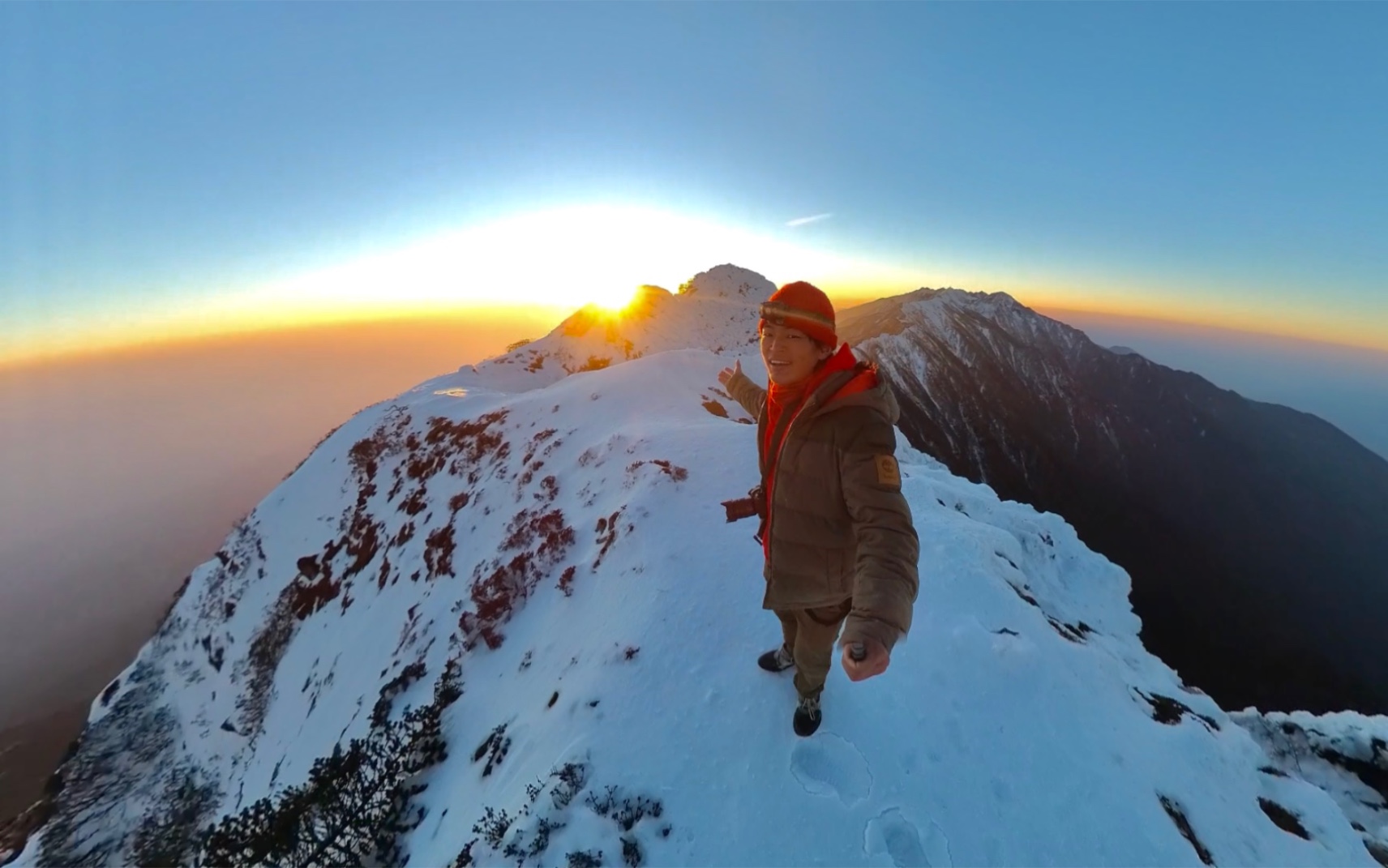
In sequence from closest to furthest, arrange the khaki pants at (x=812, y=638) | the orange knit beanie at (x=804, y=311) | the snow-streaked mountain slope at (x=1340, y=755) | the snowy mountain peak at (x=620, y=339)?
the orange knit beanie at (x=804, y=311), the khaki pants at (x=812, y=638), the snow-streaked mountain slope at (x=1340, y=755), the snowy mountain peak at (x=620, y=339)

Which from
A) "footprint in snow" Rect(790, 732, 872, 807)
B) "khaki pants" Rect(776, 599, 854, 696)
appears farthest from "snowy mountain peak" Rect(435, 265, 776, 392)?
"footprint in snow" Rect(790, 732, 872, 807)

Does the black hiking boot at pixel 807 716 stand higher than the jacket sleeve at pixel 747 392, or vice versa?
the jacket sleeve at pixel 747 392

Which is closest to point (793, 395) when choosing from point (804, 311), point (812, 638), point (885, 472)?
point (804, 311)


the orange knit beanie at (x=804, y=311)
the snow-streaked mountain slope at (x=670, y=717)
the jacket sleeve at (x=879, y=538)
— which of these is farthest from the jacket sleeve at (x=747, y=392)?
the snow-streaked mountain slope at (x=670, y=717)

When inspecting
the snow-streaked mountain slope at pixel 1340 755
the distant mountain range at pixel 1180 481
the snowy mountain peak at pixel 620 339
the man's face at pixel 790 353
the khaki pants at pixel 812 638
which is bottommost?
the distant mountain range at pixel 1180 481

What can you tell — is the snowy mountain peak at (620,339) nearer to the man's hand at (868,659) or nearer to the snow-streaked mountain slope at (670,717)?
the snow-streaked mountain slope at (670,717)

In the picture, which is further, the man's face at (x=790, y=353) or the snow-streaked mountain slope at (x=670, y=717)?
the snow-streaked mountain slope at (x=670, y=717)

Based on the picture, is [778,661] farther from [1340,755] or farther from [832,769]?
[1340,755]
